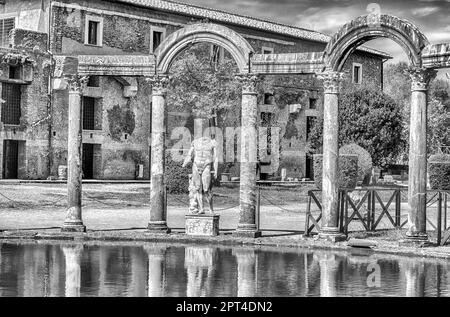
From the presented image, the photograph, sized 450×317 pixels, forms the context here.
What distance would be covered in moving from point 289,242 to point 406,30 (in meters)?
4.61

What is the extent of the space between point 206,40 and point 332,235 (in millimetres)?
4836

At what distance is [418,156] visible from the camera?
1376cm

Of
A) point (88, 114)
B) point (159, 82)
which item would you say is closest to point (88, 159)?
point (88, 114)

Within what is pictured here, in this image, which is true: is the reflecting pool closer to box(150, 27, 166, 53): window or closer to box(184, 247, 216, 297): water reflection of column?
box(184, 247, 216, 297): water reflection of column

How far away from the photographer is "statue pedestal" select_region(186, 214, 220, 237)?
15.3 metres

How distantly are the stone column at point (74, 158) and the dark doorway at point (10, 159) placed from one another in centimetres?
1955

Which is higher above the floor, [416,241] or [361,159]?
[361,159]

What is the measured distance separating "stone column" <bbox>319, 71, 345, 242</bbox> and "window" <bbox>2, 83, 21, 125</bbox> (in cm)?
2308

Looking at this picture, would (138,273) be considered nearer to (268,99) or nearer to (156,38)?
(156,38)

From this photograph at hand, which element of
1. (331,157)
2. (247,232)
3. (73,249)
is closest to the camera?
(73,249)

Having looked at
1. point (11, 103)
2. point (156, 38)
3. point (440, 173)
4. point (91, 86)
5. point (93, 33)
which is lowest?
point (440, 173)

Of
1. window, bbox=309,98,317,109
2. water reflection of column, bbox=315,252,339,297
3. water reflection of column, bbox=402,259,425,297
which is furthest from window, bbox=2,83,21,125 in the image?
water reflection of column, bbox=402,259,425,297

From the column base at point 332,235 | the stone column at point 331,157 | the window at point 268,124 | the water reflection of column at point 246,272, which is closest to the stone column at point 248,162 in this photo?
the column base at point 332,235

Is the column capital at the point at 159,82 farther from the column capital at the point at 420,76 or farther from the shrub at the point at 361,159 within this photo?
the shrub at the point at 361,159
